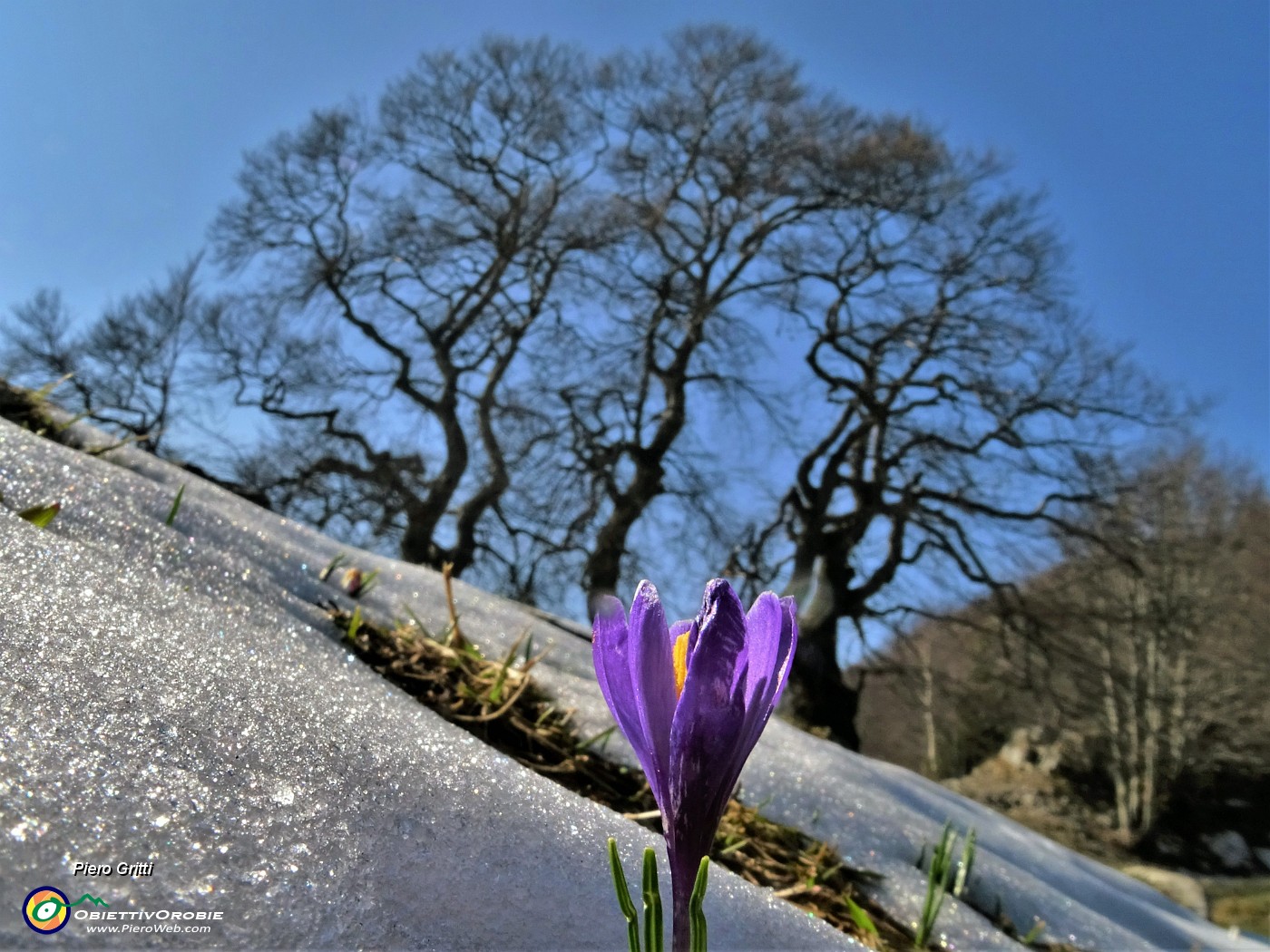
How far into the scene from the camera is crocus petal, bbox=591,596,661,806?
51 cm

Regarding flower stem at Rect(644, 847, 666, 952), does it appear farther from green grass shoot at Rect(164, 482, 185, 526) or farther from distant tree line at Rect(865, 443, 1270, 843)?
distant tree line at Rect(865, 443, 1270, 843)

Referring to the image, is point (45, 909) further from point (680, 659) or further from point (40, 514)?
point (40, 514)

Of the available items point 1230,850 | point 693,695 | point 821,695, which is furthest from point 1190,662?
point 693,695

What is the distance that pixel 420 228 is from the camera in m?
9.39

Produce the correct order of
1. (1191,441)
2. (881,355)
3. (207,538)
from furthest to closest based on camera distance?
(1191,441) → (881,355) → (207,538)

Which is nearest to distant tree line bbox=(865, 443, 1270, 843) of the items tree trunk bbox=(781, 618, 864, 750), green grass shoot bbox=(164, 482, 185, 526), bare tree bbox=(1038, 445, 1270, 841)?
bare tree bbox=(1038, 445, 1270, 841)

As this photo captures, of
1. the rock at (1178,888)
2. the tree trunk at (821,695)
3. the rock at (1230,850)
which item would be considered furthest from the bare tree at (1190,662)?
the tree trunk at (821,695)

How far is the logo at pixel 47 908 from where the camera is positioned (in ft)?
1.30

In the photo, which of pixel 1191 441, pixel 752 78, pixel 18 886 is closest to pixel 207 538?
pixel 18 886

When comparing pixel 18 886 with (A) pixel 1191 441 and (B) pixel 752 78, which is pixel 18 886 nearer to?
(B) pixel 752 78

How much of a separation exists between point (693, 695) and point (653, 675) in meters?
0.03

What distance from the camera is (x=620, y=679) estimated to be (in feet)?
1.70

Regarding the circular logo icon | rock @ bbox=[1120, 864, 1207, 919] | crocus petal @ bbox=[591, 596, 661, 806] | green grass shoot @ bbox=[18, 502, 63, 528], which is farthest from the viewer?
rock @ bbox=[1120, 864, 1207, 919]

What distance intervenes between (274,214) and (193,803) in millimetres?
10421
